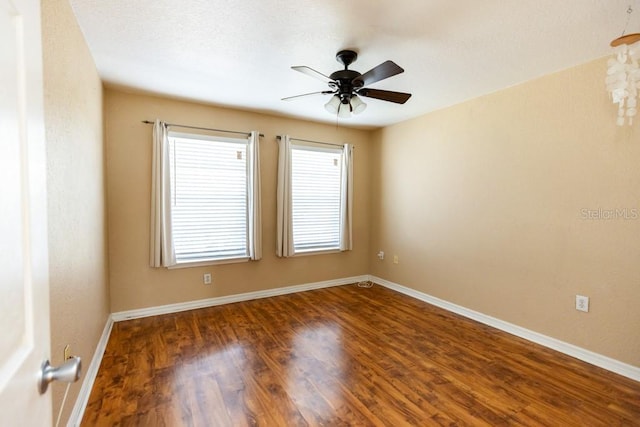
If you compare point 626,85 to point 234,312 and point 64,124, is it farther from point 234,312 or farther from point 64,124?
point 234,312

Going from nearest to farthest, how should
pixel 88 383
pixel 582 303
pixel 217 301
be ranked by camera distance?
pixel 88 383 → pixel 582 303 → pixel 217 301

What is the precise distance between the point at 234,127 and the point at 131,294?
7.62 feet

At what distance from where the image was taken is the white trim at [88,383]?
5.87 feet

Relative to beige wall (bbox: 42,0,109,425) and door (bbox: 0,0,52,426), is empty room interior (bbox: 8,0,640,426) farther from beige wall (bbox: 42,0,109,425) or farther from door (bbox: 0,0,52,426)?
door (bbox: 0,0,52,426)

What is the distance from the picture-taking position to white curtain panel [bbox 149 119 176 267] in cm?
338

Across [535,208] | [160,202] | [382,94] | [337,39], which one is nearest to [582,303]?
[535,208]

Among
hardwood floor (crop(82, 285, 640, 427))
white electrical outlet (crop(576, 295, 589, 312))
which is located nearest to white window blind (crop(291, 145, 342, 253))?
hardwood floor (crop(82, 285, 640, 427))

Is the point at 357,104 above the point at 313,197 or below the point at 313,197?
above

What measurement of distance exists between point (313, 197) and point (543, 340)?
10.3 ft

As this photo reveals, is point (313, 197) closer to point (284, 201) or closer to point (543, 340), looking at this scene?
point (284, 201)

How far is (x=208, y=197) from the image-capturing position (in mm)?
3750

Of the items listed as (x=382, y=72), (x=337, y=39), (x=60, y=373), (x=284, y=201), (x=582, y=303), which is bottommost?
(x=582, y=303)

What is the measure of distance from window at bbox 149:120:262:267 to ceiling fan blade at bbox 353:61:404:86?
2008mm

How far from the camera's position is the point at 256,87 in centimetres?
315
